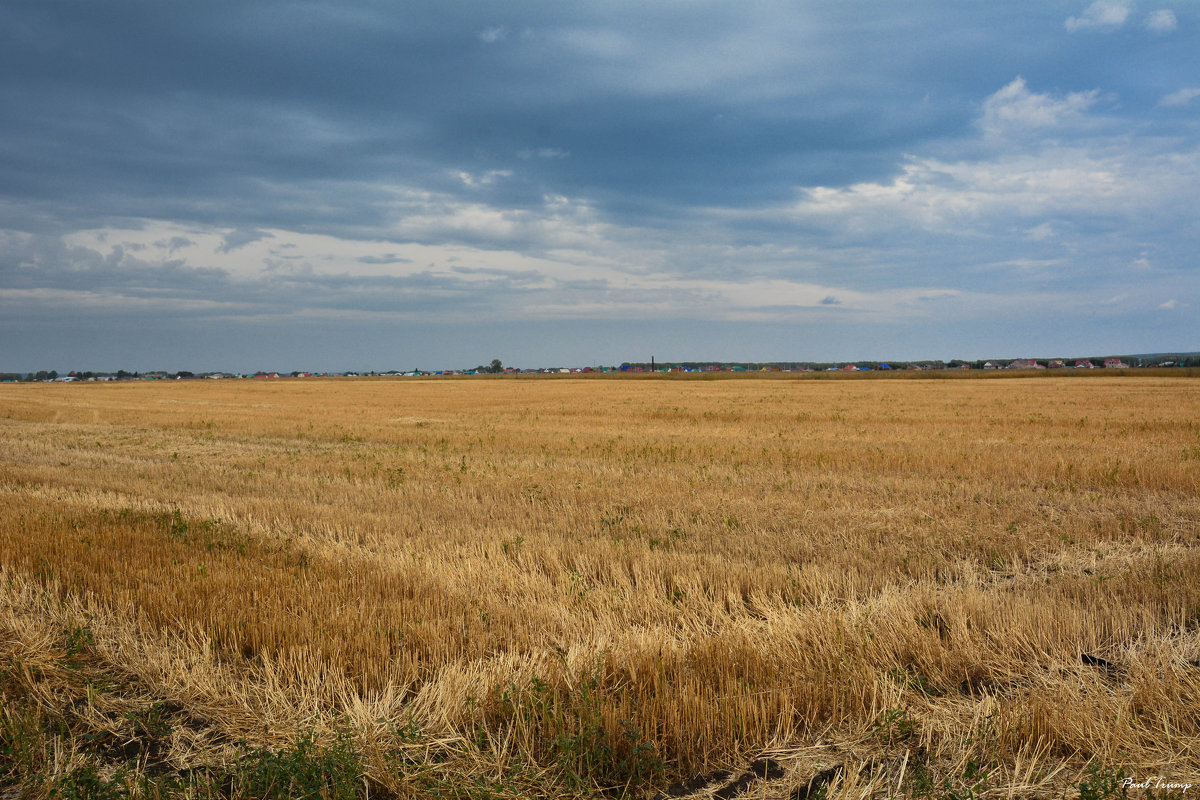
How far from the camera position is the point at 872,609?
610cm

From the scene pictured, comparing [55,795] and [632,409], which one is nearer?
[55,795]

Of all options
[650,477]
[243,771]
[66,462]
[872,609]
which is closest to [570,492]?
[650,477]

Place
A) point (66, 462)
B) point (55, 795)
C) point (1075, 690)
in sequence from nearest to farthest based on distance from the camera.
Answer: point (55, 795) < point (1075, 690) < point (66, 462)

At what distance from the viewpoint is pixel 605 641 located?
530 centimetres

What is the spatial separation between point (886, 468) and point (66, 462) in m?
21.9

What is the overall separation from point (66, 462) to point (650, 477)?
16410 mm

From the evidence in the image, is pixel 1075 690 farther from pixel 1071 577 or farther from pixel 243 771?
pixel 243 771

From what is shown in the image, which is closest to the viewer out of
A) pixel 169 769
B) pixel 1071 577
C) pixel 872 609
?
pixel 169 769

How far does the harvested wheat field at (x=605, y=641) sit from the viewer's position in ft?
12.6

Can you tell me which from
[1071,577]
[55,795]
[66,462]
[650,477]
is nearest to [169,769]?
[55,795]

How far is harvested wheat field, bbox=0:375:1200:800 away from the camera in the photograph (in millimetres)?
3852

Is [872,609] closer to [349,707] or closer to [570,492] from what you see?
[349,707]

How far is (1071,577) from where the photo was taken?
24.4 ft

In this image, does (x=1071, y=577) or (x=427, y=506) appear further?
(x=427, y=506)
